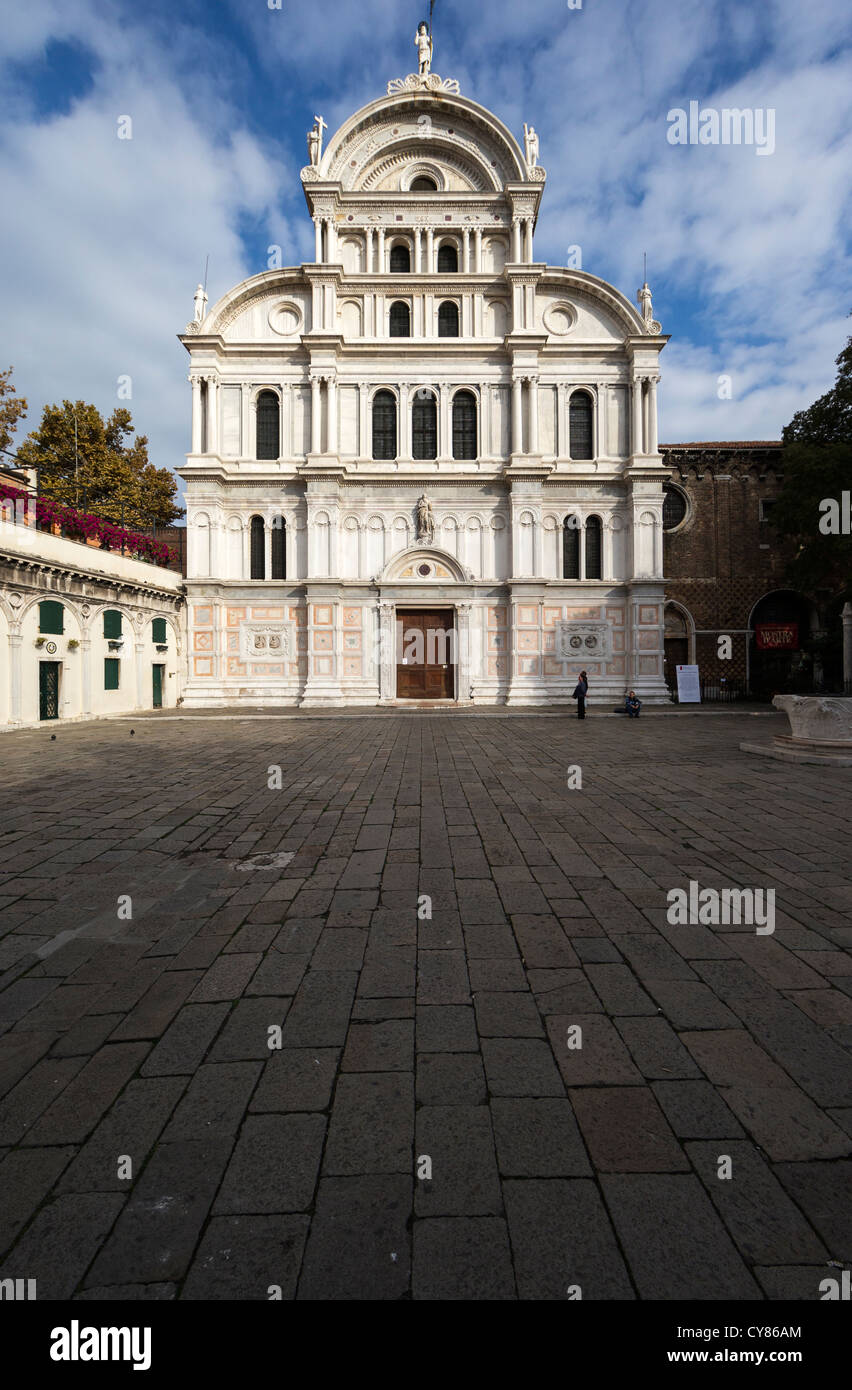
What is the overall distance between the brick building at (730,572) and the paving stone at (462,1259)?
28.4 m

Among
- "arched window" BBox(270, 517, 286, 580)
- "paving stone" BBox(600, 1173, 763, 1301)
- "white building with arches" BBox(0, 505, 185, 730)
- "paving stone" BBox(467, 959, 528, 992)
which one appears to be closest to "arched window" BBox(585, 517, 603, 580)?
"arched window" BBox(270, 517, 286, 580)

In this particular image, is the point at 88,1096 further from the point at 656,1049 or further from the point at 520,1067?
the point at 656,1049

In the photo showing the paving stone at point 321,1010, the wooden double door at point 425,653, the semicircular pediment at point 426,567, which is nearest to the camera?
the paving stone at point 321,1010

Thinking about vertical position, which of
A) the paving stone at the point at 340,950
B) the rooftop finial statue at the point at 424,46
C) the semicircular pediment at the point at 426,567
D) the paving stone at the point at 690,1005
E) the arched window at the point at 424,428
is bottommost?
the paving stone at the point at 690,1005

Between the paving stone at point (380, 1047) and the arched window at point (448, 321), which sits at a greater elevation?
the arched window at point (448, 321)

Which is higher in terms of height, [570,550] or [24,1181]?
[570,550]

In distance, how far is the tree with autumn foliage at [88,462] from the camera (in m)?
27.5

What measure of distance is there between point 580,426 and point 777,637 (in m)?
12.7

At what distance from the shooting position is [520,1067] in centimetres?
254

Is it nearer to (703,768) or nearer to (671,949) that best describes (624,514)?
(703,768)

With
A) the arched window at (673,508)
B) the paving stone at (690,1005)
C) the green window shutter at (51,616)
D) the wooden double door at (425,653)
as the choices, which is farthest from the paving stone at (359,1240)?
the arched window at (673,508)

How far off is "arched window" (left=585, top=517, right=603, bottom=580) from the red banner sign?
8.88m

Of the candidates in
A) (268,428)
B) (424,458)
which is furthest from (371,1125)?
(268,428)

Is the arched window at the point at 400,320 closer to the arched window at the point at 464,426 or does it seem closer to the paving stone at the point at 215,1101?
the arched window at the point at 464,426
